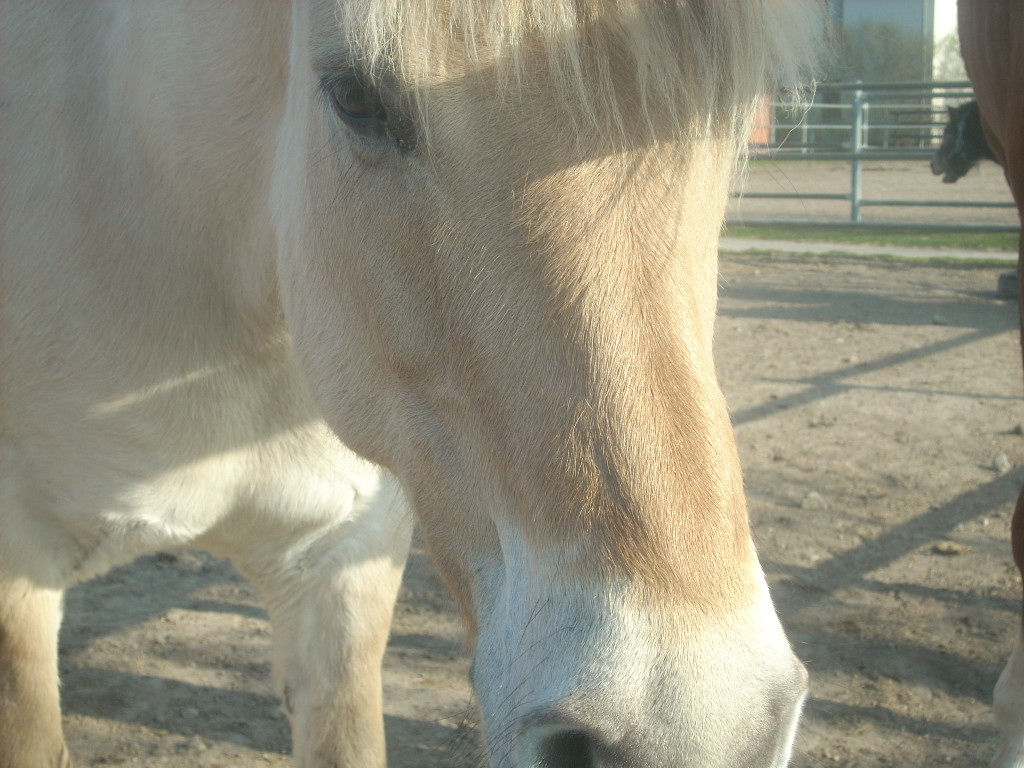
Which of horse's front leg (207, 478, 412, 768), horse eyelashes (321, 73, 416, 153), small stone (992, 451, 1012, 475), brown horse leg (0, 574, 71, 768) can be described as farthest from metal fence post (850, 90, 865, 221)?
horse eyelashes (321, 73, 416, 153)

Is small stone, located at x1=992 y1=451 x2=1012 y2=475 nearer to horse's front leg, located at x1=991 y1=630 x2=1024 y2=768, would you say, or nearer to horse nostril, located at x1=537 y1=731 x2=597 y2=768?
horse's front leg, located at x1=991 y1=630 x2=1024 y2=768

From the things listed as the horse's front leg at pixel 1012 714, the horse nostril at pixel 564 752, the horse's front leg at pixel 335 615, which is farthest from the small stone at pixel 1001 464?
the horse nostril at pixel 564 752

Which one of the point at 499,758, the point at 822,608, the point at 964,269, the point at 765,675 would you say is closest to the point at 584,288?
the point at 765,675

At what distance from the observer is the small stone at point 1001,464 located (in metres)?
4.58

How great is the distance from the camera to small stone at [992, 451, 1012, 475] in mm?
4582

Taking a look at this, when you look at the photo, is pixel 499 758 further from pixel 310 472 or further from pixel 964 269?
pixel 964 269

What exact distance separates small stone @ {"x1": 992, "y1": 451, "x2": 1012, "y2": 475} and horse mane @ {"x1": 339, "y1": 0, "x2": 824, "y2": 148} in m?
3.86

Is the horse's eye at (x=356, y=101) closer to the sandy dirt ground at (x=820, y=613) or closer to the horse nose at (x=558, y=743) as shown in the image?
the horse nose at (x=558, y=743)

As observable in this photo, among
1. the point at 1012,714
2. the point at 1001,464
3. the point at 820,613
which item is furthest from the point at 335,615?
the point at 1001,464

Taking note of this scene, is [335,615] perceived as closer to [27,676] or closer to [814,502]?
[27,676]

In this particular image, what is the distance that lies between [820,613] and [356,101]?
9.02ft

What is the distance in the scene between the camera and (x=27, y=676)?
2178mm

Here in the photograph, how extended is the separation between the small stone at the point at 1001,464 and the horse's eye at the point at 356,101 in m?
4.09

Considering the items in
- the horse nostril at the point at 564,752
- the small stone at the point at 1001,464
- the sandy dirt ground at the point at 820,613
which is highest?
the horse nostril at the point at 564,752
